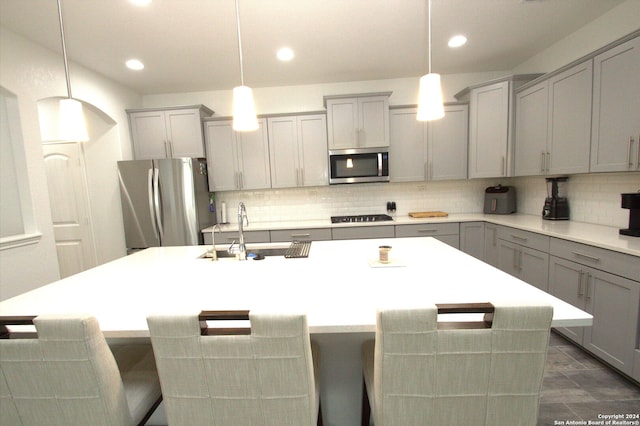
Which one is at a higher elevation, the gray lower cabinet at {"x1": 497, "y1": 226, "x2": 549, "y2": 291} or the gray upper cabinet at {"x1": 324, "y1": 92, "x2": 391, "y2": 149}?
the gray upper cabinet at {"x1": 324, "y1": 92, "x2": 391, "y2": 149}

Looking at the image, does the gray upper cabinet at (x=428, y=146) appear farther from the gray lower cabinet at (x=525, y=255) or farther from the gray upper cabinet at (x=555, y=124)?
the gray lower cabinet at (x=525, y=255)

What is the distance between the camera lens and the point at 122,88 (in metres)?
3.49

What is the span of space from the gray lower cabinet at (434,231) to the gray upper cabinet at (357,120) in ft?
3.66

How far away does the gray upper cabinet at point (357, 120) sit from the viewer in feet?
11.2

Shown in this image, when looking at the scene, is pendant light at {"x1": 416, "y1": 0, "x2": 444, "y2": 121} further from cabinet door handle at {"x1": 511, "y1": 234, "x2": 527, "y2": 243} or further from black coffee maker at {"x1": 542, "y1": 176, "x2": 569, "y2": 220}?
black coffee maker at {"x1": 542, "y1": 176, "x2": 569, "y2": 220}

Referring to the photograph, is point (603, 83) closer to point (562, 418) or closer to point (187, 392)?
point (562, 418)

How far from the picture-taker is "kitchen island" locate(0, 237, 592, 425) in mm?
993

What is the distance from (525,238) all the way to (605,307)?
32.8 inches

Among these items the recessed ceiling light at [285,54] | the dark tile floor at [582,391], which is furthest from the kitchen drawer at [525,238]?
the recessed ceiling light at [285,54]

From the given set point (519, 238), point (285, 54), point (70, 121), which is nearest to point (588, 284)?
point (519, 238)

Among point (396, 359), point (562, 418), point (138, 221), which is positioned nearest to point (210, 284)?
point (396, 359)

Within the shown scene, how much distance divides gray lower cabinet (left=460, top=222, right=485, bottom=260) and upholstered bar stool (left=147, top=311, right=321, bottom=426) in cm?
304

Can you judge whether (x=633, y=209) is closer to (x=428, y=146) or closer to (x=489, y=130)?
(x=489, y=130)

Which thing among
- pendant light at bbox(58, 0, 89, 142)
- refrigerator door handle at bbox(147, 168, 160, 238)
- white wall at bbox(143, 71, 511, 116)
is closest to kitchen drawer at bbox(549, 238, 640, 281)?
white wall at bbox(143, 71, 511, 116)
